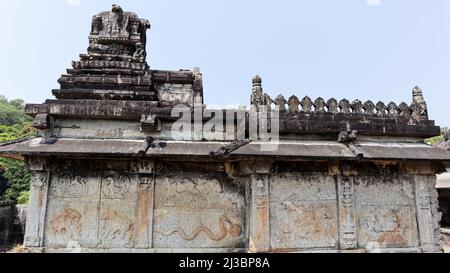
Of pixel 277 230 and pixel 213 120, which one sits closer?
pixel 277 230

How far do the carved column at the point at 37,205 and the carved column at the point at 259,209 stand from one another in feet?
17.4

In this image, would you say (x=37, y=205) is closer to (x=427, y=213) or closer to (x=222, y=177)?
(x=222, y=177)

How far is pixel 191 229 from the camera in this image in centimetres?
846

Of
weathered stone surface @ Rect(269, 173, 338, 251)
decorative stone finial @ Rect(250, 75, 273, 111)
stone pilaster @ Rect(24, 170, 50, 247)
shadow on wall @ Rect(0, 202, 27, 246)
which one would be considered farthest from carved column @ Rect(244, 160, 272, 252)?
shadow on wall @ Rect(0, 202, 27, 246)

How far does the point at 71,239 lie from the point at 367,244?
25.8ft

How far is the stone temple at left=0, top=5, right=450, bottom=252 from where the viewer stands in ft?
26.9

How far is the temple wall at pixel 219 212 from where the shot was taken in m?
8.23

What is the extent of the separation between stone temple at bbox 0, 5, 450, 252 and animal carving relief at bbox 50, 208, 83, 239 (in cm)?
3

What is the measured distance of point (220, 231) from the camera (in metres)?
8.52

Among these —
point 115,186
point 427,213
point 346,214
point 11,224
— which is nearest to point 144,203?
point 115,186
